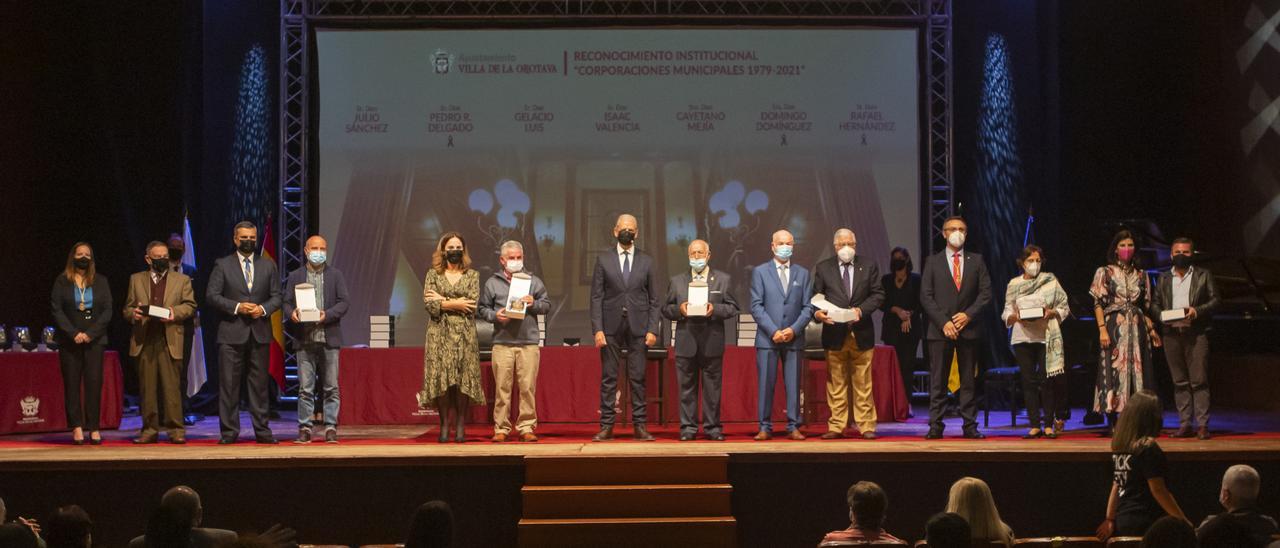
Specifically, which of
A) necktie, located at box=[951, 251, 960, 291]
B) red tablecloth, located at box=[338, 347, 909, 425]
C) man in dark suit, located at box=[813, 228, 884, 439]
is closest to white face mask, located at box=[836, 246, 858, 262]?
man in dark suit, located at box=[813, 228, 884, 439]

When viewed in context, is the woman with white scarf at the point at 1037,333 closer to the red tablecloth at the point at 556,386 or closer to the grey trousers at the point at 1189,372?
the grey trousers at the point at 1189,372

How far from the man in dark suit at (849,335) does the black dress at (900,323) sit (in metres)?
2.50

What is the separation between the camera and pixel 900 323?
38.8 feet

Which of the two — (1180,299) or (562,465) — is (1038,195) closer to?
(1180,299)

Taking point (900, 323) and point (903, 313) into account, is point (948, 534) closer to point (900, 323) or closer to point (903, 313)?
point (903, 313)

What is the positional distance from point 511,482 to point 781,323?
265 cm

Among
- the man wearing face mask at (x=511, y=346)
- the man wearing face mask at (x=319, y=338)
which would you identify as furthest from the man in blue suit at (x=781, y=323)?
the man wearing face mask at (x=319, y=338)

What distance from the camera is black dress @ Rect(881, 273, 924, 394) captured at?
38.8 ft

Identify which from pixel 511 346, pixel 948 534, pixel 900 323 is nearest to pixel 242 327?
pixel 511 346

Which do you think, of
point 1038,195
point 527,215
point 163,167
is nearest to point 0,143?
point 163,167

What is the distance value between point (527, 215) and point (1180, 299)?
671 cm

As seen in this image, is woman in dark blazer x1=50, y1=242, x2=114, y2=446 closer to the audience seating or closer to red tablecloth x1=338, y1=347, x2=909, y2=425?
red tablecloth x1=338, y1=347, x2=909, y2=425

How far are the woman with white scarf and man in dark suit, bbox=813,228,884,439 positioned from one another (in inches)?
42.8

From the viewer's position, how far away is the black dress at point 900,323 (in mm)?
11820
